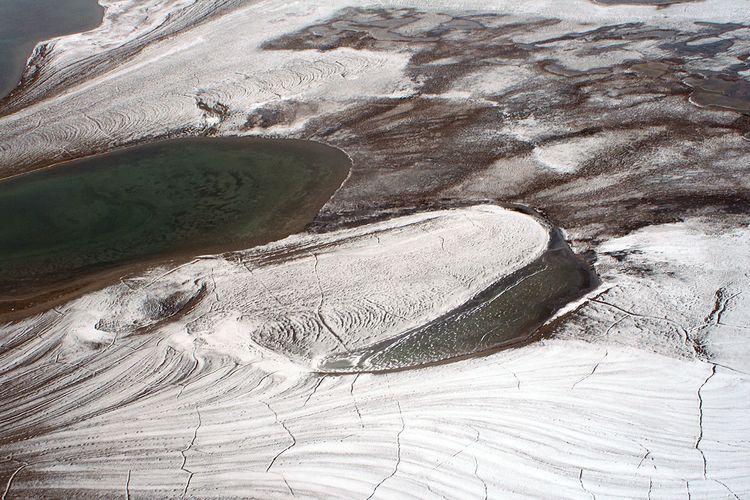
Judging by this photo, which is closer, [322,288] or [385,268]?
[322,288]

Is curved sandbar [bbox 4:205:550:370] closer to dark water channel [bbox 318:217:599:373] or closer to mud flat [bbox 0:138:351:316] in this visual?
dark water channel [bbox 318:217:599:373]

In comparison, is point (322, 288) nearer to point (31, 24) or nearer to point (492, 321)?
point (492, 321)

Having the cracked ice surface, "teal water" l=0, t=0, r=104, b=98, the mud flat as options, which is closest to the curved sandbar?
the cracked ice surface

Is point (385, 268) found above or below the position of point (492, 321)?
above

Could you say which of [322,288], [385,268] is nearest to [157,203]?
[322,288]

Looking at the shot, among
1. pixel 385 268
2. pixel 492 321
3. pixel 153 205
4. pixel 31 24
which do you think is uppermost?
pixel 31 24

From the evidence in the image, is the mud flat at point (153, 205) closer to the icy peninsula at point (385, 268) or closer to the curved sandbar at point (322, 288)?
the icy peninsula at point (385, 268)

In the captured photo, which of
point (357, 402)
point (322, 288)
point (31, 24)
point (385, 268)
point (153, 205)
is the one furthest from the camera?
point (31, 24)
